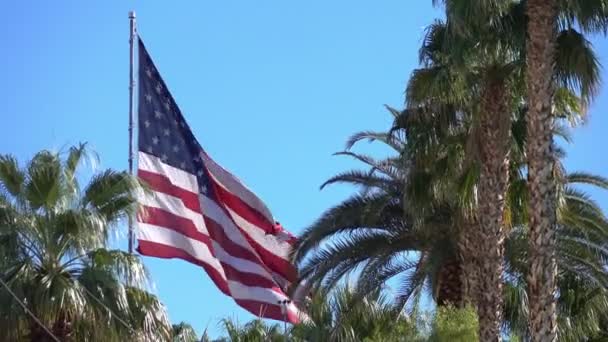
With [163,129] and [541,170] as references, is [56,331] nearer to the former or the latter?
[163,129]

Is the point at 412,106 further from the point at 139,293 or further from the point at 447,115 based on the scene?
the point at 139,293

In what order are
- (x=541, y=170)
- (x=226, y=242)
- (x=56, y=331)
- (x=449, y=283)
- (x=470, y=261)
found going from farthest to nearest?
(x=449, y=283) < (x=226, y=242) < (x=470, y=261) < (x=56, y=331) < (x=541, y=170)

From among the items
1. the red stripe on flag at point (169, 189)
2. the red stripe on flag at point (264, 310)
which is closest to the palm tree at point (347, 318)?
the red stripe on flag at point (264, 310)

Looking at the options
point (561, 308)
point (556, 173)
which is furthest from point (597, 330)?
point (556, 173)

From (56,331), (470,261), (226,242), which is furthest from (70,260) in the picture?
(470,261)

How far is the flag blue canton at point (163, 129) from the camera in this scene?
2925 centimetres

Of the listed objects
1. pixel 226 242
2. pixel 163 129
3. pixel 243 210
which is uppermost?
pixel 163 129

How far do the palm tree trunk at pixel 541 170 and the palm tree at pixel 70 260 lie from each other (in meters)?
6.79

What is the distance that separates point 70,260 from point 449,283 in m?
8.58

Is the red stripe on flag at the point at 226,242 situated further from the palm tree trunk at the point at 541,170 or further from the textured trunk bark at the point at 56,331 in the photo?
the palm tree trunk at the point at 541,170

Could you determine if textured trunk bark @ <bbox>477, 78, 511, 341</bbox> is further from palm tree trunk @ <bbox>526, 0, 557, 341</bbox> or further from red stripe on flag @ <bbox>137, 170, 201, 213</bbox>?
red stripe on flag @ <bbox>137, 170, 201, 213</bbox>

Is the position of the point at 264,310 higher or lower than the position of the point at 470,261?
lower

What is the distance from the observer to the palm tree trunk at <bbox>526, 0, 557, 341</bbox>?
2222 cm

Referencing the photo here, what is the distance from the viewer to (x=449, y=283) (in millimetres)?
29406
